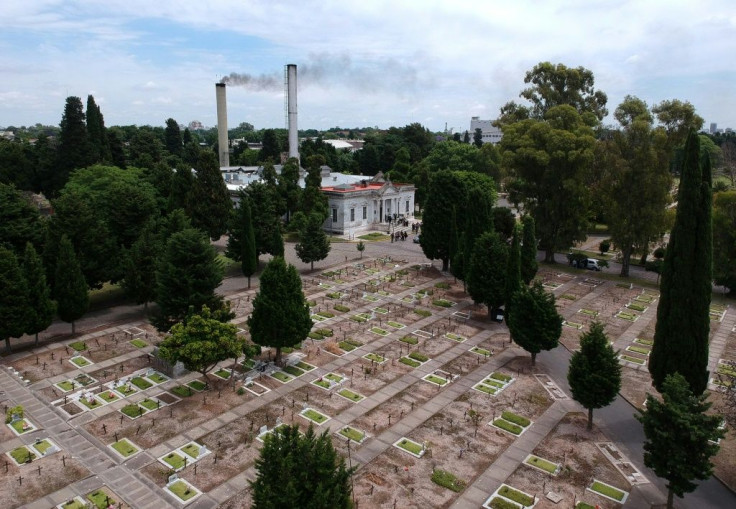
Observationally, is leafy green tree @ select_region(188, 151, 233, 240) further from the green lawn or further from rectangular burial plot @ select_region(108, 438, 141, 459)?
the green lawn

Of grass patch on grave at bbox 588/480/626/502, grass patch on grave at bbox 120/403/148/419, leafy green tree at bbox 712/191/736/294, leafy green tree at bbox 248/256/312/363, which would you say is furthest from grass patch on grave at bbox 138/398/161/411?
leafy green tree at bbox 712/191/736/294

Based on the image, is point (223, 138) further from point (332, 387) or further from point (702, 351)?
point (702, 351)

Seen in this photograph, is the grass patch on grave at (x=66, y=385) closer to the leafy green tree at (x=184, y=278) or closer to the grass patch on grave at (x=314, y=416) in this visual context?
the leafy green tree at (x=184, y=278)

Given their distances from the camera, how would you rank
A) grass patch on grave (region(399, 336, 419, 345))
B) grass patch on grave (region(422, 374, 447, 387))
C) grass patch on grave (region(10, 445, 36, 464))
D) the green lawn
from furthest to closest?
grass patch on grave (region(399, 336, 419, 345)) → grass patch on grave (region(422, 374, 447, 387)) → grass patch on grave (region(10, 445, 36, 464)) → the green lawn

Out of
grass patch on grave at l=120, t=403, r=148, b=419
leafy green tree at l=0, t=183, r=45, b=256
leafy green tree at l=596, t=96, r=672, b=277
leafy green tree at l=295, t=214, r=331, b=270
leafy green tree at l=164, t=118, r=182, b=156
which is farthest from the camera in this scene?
leafy green tree at l=164, t=118, r=182, b=156

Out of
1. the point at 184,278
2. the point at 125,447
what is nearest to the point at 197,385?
the point at 125,447

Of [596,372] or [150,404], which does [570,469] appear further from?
[150,404]

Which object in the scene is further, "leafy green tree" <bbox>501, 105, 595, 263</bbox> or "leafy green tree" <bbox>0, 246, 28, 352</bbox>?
"leafy green tree" <bbox>501, 105, 595, 263</bbox>

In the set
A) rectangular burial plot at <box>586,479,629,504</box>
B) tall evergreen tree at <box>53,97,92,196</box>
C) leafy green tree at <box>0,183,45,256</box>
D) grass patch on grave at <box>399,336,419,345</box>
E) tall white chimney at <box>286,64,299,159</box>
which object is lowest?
rectangular burial plot at <box>586,479,629,504</box>

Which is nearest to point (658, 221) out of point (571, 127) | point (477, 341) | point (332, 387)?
point (571, 127)
